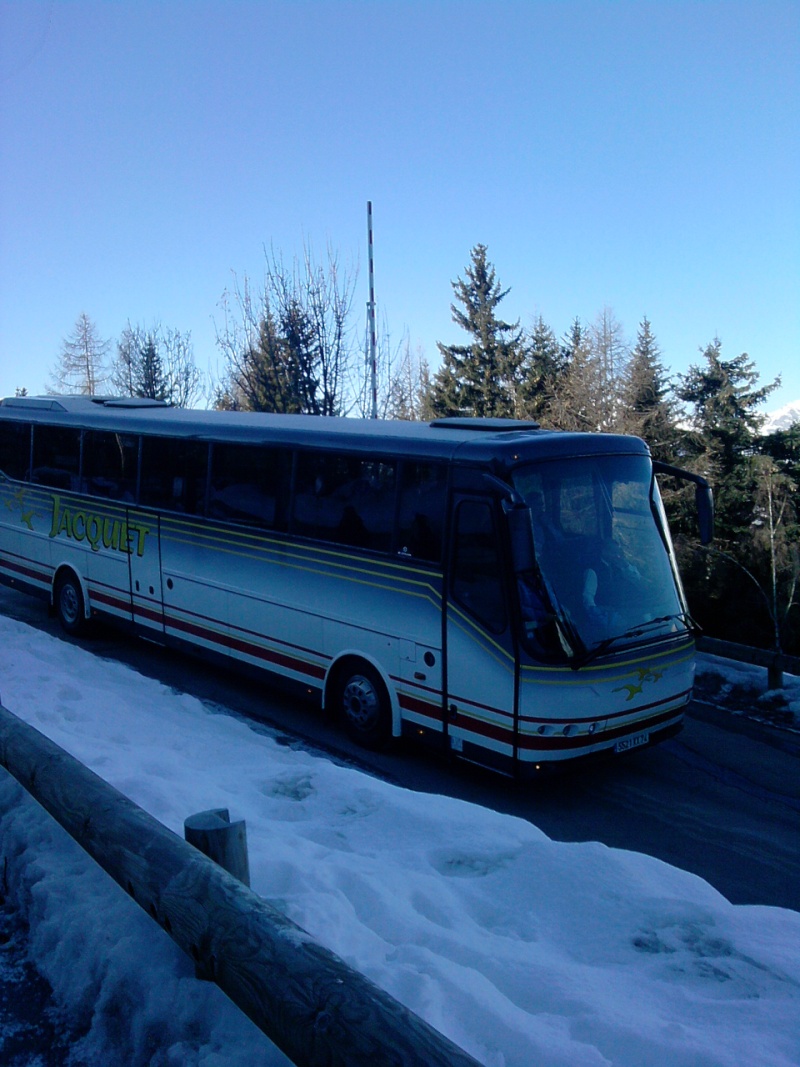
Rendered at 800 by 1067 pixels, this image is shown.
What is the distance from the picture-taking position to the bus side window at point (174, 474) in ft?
35.0

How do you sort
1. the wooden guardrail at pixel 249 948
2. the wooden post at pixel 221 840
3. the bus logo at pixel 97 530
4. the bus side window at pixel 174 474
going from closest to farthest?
the wooden guardrail at pixel 249 948
the wooden post at pixel 221 840
the bus side window at pixel 174 474
the bus logo at pixel 97 530

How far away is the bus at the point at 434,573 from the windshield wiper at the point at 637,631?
0.02 meters

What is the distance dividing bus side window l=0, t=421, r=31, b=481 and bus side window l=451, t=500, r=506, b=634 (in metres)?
8.79

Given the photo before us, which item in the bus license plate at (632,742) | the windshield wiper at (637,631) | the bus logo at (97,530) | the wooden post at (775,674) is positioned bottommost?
the wooden post at (775,674)

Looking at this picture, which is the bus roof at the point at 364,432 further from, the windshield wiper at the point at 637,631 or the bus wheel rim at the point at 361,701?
the bus wheel rim at the point at 361,701

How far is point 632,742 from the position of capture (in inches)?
305

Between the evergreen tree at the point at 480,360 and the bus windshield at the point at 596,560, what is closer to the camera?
the bus windshield at the point at 596,560

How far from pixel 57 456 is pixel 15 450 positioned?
56.3 inches

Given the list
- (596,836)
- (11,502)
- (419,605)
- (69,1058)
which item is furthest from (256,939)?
(11,502)

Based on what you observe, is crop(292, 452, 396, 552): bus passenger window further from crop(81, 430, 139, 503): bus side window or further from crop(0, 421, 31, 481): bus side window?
crop(0, 421, 31, 481): bus side window

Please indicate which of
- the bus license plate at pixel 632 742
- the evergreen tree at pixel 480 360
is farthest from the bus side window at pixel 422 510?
the evergreen tree at pixel 480 360

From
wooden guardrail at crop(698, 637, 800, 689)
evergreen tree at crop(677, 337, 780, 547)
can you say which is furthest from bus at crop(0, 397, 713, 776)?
evergreen tree at crop(677, 337, 780, 547)

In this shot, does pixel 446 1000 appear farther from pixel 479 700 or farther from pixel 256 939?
pixel 479 700

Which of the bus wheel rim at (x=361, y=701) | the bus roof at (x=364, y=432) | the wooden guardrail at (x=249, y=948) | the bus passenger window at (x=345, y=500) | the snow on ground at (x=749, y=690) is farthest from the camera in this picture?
the snow on ground at (x=749, y=690)
